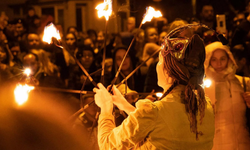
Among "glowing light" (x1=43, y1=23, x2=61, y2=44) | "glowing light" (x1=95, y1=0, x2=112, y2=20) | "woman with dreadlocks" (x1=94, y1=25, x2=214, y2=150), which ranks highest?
"glowing light" (x1=95, y1=0, x2=112, y2=20)

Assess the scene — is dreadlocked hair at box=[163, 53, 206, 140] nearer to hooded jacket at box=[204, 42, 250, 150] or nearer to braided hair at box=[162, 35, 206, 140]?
Answer: braided hair at box=[162, 35, 206, 140]

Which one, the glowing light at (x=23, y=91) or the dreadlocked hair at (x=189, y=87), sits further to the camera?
the glowing light at (x=23, y=91)

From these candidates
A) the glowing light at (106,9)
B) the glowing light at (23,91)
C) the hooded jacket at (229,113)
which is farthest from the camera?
the hooded jacket at (229,113)

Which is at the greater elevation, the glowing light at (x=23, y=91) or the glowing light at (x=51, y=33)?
the glowing light at (x=51, y=33)

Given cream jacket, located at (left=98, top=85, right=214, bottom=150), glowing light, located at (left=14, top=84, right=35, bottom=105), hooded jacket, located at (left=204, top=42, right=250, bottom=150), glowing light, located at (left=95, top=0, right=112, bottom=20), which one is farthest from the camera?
hooded jacket, located at (left=204, top=42, right=250, bottom=150)

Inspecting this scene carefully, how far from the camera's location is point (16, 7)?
9086mm

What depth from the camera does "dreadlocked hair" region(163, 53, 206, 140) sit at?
5.88 ft

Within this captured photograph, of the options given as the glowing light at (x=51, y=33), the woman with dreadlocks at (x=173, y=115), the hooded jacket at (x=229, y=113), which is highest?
the glowing light at (x=51, y=33)

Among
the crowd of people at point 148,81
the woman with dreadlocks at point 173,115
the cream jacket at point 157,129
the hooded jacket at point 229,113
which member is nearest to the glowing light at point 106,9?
the crowd of people at point 148,81

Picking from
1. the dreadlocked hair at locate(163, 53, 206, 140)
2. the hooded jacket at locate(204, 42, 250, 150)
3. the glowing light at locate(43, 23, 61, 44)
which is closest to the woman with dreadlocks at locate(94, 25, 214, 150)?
the dreadlocked hair at locate(163, 53, 206, 140)

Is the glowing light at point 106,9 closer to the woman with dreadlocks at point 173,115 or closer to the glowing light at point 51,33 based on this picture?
the glowing light at point 51,33

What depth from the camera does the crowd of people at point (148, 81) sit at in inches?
69.2

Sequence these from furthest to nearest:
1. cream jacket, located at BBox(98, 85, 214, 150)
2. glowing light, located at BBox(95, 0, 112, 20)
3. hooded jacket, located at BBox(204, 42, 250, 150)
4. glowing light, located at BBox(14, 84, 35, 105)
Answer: hooded jacket, located at BBox(204, 42, 250, 150), glowing light, located at BBox(14, 84, 35, 105), glowing light, located at BBox(95, 0, 112, 20), cream jacket, located at BBox(98, 85, 214, 150)

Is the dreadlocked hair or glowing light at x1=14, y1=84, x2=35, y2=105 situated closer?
the dreadlocked hair
